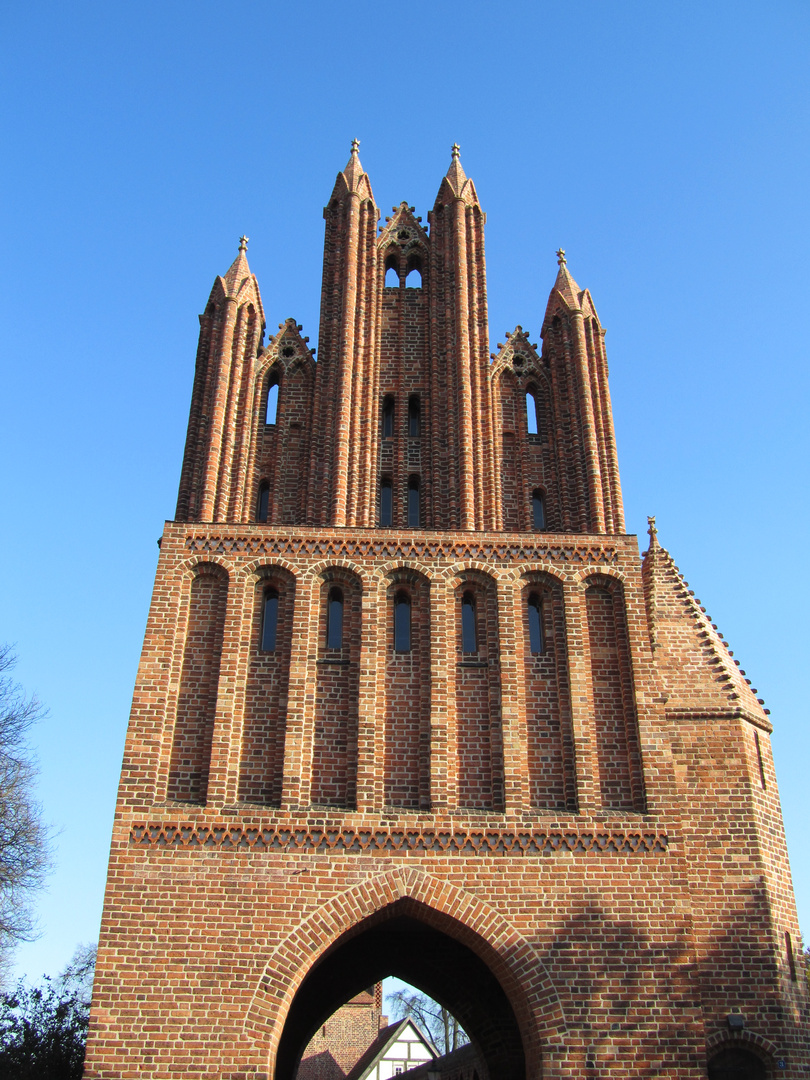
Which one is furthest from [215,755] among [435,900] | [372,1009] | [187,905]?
[372,1009]

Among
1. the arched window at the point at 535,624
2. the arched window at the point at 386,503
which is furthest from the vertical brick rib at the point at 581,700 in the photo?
the arched window at the point at 386,503

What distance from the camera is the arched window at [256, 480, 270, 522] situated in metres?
18.2

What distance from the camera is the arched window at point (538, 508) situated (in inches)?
716

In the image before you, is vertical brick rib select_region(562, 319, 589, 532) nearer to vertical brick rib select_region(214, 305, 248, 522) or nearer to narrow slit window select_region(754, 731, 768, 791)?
narrow slit window select_region(754, 731, 768, 791)

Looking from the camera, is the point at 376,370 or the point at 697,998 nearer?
the point at 697,998

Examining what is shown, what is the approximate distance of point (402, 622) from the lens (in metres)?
16.2

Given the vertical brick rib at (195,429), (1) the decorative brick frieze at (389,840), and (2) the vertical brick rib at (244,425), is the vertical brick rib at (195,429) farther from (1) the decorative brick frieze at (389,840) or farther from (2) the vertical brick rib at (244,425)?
(1) the decorative brick frieze at (389,840)

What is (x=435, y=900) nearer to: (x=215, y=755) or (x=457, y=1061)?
(x=215, y=755)

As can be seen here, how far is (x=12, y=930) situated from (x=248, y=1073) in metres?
9.24

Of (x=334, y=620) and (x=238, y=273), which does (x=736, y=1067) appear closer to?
(x=334, y=620)

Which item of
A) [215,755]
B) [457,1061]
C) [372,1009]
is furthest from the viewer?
[372,1009]

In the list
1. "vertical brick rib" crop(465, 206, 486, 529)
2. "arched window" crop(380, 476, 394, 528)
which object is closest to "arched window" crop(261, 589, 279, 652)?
"arched window" crop(380, 476, 394, 528)

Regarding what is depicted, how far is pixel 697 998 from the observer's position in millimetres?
13367

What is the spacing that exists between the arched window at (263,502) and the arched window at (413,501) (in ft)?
8.38
